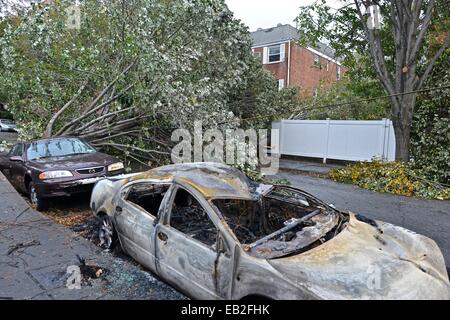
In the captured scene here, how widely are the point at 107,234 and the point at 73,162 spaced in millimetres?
2825

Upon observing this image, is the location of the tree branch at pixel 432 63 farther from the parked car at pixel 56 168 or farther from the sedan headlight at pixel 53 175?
the sedan headlight at pixel 53 175

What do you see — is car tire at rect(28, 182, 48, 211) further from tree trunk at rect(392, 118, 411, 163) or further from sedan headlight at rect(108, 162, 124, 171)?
tree trunk at rect(392, 118, 411, 163)

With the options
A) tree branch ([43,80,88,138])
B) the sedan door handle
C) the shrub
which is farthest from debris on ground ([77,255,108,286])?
the shrub

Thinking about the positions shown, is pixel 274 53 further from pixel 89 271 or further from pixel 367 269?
pixel 367 269

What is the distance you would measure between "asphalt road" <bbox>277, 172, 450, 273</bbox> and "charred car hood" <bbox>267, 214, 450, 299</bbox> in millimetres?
2219

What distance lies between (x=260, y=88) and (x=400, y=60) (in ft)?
18.8

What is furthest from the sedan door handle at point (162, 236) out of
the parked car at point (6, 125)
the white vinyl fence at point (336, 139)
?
the parked car at point (6, 125)

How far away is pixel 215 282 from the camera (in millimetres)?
3256

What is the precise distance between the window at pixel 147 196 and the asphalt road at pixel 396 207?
404cm

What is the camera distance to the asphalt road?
21.2 ft

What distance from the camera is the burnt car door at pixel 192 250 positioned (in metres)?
3.24

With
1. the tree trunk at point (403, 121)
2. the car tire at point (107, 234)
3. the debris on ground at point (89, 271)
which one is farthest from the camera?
the tree trunk at point (403, 121)
